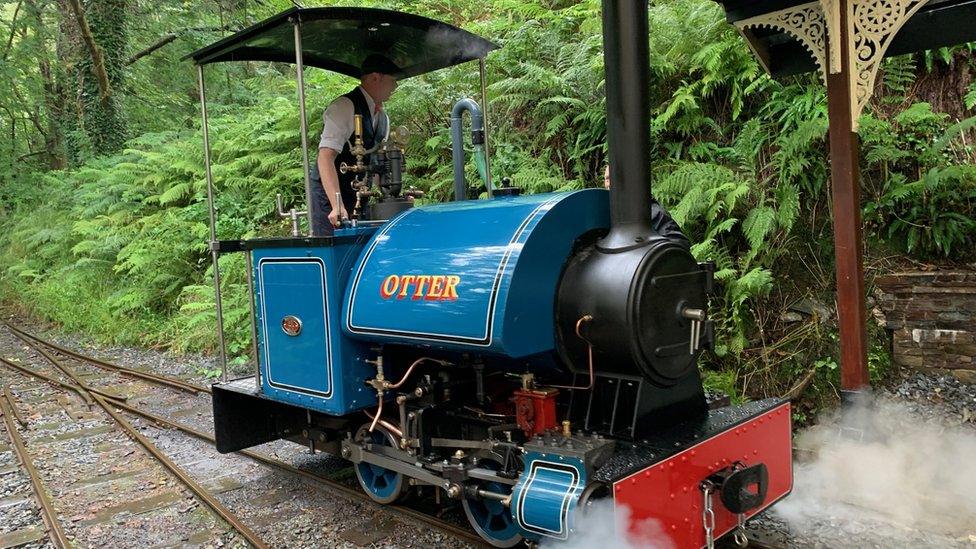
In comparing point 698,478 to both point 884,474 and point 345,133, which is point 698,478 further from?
point 345,133

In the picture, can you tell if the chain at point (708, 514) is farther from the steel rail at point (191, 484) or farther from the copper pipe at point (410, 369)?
the steel rail at point (191, 484)

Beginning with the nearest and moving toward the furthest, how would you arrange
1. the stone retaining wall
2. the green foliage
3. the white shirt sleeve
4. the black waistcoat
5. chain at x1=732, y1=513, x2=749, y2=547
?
1. chain at x1=732, y1=513, x2=749, y2=547
2. the white shirt sleeve
3. the black waistcoat
4. the stone retaining wall
5. the green foliage

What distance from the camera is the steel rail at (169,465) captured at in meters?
3.98

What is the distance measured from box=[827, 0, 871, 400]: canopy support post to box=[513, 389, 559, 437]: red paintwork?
250 cm

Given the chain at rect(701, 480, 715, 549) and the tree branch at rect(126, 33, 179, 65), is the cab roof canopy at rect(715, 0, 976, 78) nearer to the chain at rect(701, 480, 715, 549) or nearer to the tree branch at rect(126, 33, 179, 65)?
the chain at rect(701, 480, 715, 549)

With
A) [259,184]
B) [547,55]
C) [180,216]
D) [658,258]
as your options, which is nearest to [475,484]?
[658,258]

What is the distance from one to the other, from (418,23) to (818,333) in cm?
364

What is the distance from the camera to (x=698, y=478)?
286 centimetres

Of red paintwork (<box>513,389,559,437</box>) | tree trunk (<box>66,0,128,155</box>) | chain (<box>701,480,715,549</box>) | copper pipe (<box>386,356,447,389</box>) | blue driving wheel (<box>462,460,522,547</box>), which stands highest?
tree trunk (<box>66,0,128,155</box>)

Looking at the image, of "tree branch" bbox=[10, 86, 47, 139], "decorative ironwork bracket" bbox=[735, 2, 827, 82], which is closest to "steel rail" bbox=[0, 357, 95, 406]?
"decorative ironwork bracket" bbox=[735, 2, 827, 82]

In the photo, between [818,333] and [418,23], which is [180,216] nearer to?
[418,23]

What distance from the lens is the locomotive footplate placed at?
8.58 ft

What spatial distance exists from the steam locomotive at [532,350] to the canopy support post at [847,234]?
1641mm

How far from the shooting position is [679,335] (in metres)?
3.05
